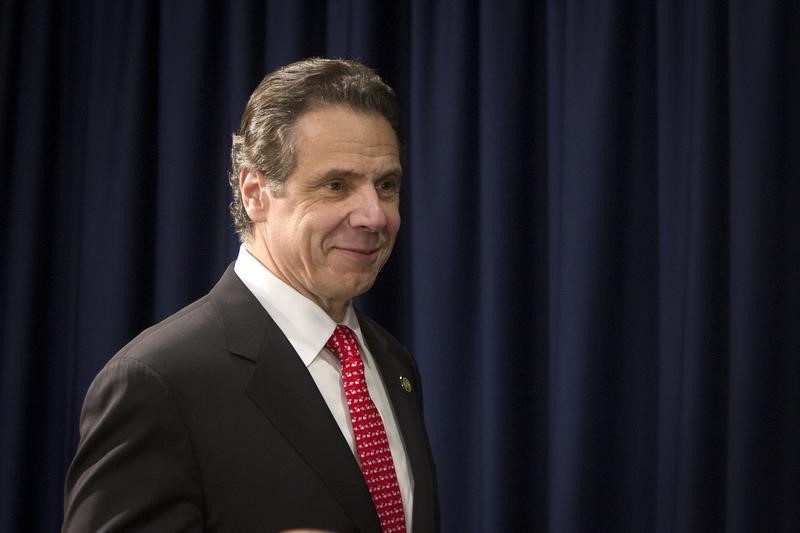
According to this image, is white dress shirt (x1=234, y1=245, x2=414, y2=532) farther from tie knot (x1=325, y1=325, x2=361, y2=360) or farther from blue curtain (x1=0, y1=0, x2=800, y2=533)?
blue curtain (x1=0, y1=0, x2=800, y2=533)

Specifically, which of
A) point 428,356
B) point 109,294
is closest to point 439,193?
point 428,356

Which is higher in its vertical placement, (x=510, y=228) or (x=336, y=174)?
(x=336, y=174)

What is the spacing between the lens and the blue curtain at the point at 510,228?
2100 millimetres

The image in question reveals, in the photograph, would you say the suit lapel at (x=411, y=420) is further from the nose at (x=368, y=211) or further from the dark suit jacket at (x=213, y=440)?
the nose at (x=368, y=211)

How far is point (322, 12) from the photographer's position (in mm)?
2518

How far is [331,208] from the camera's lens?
142cm

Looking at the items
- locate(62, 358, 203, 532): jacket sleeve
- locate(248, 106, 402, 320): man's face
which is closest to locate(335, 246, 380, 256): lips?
locate(248, 106, 402, 320): man's face

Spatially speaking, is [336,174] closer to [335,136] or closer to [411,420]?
[335,136]

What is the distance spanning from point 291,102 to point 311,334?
0.35 meters

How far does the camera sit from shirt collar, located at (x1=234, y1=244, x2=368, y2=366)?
1.42 meters

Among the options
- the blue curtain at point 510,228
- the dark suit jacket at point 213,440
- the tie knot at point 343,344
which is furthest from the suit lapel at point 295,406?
the blue curtain at point 510,228

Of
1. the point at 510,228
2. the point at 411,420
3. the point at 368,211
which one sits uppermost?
the point at 368,211

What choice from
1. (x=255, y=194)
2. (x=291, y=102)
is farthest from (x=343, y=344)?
(x=291, y=102)

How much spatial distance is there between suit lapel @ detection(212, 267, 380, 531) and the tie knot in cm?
11
